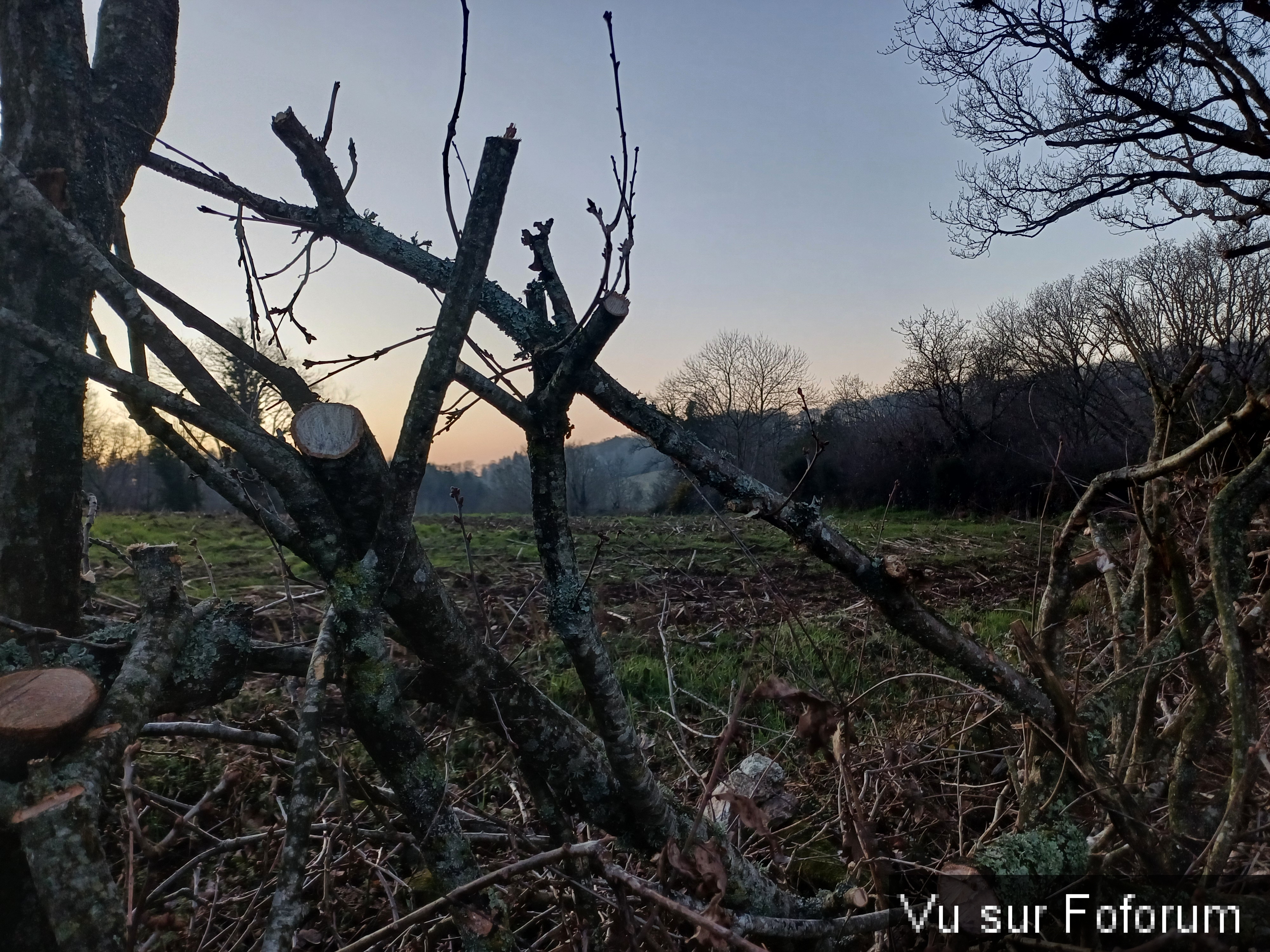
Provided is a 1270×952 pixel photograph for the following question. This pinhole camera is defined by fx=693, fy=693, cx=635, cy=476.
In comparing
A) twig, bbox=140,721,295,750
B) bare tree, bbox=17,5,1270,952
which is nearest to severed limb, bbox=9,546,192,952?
bare tree, bbox=17,5,1270,952

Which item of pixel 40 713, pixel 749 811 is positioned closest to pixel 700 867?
pixel 749 811

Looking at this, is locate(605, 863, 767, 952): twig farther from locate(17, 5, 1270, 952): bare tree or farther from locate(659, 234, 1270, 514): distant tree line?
locate(659, 234, 1270, 514): distant tree line

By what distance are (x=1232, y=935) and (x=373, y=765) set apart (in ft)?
13.3

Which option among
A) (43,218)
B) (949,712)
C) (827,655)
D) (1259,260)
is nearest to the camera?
(43,218)

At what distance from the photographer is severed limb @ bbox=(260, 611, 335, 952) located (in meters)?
1.29

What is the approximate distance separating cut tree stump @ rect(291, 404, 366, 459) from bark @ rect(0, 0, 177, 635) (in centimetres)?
101

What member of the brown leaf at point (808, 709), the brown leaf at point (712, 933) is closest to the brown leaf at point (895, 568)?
the brown leaf at point (808, 709)

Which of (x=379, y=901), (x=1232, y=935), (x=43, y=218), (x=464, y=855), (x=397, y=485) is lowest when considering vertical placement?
(x=379, y=901)

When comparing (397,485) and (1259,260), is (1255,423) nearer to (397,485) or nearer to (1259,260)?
(397,485)

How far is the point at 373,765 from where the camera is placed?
4.26 m

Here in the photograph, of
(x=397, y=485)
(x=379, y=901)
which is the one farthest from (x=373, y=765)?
(x=397, y=485)

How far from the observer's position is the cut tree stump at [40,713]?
57.4 inches

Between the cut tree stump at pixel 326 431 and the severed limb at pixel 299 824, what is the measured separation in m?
0.50

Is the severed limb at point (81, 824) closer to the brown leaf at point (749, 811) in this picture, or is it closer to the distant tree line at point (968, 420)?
the brown leaf at point (749, 811)
